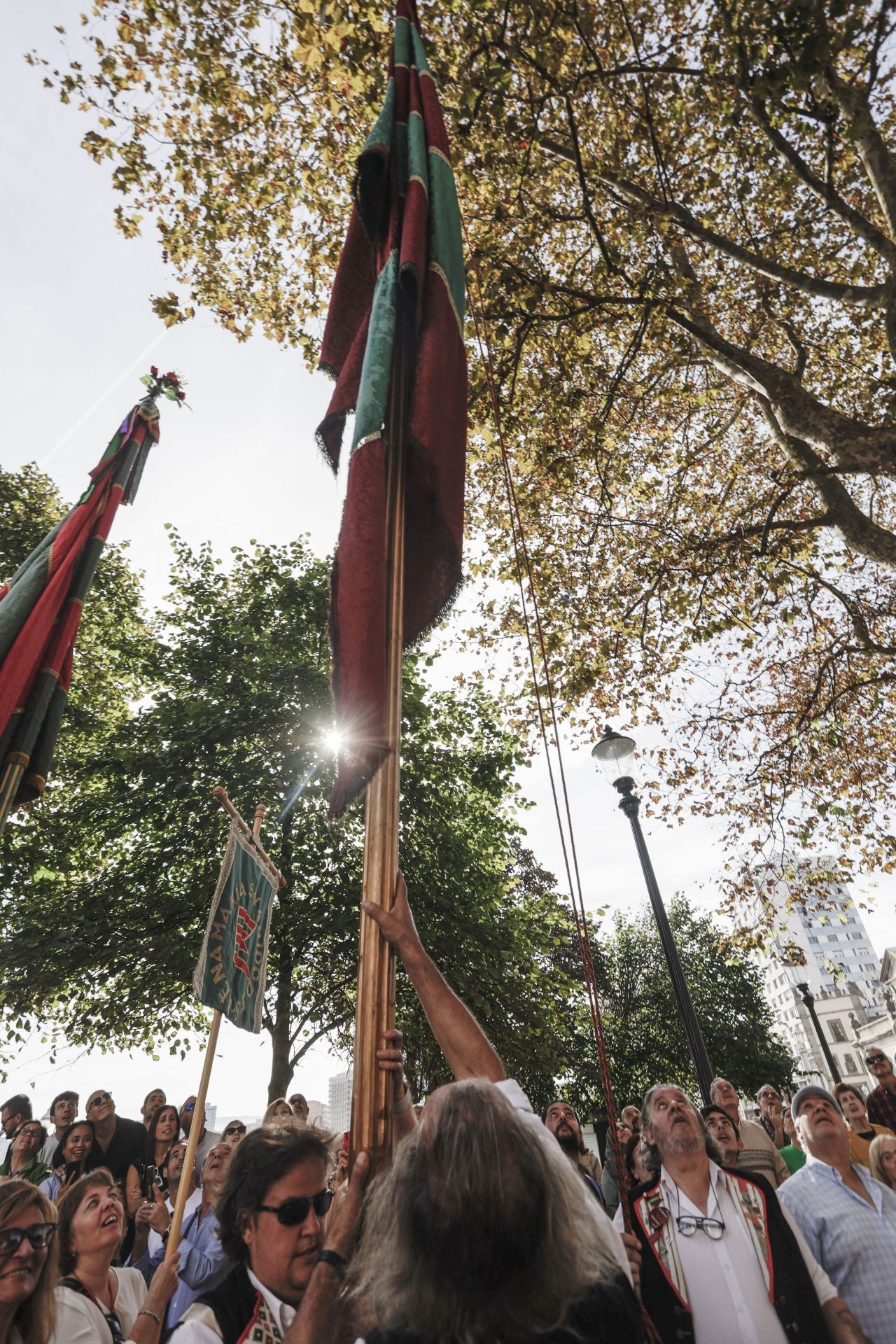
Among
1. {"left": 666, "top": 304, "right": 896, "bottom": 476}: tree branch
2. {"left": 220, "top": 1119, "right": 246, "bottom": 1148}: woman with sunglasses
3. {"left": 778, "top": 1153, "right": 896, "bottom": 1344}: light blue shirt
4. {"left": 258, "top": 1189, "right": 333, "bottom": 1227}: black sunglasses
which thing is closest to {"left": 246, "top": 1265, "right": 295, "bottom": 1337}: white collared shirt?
{"left": 258, "top": 1189, "right": 333, "bottom": 1227}: black sunglasses

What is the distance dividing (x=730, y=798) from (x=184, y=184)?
417 inches

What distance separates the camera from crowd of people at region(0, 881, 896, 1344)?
1.31 metres

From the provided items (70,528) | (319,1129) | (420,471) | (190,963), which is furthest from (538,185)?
(190,963)

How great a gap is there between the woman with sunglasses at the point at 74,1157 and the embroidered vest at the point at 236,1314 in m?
5.13

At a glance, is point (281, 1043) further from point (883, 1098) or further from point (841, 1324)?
point (841, 1324)

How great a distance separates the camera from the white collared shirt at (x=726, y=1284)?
2.60 meters

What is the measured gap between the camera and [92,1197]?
→ 3324mm

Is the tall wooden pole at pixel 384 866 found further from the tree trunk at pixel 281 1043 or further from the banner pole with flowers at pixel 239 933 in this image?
the tree trunk at pixel 281 1043

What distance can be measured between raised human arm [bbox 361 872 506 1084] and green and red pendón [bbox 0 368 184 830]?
10.6 ft

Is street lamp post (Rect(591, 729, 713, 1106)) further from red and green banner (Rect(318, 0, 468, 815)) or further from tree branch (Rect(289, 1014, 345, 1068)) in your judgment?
tree branch (Rect(289, 1014, 345, 1068))

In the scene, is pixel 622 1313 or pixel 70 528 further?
pixel 70 528

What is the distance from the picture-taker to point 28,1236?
2744 millimetres

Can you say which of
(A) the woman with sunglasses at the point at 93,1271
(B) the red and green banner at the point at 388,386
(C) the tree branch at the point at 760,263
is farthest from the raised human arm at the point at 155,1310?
(C) the tree branch at the point at 760,263

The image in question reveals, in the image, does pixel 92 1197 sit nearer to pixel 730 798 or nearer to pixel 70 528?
pixel 70 528
